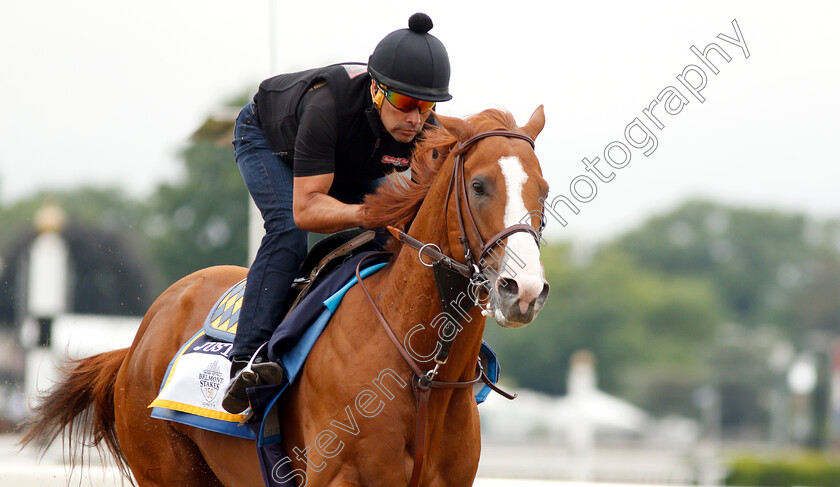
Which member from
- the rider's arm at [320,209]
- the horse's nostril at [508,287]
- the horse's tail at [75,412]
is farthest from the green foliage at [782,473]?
the horse's nostril at [508,287]

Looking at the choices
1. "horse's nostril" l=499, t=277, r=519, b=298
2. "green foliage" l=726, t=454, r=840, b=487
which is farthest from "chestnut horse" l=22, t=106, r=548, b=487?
"green foliage" l=726, t=454, r=840, b=487

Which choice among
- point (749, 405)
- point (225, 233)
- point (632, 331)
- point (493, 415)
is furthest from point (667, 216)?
point (225, 233)

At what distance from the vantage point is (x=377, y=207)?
4562mm

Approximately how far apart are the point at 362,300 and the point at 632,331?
276 feet

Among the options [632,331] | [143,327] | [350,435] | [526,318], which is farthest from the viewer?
[632,331]

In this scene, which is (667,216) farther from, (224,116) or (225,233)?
(224,116)

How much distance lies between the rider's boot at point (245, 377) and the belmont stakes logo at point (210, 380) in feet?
0.70

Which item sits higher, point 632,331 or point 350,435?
point 350,435

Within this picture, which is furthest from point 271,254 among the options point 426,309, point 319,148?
point 426,309

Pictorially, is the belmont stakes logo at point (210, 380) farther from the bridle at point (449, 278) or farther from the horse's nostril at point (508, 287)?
the horse's nostril at point (508, 287)

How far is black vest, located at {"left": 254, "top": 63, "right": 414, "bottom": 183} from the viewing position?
4.87 metres

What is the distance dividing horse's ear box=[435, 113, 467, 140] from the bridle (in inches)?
1.7

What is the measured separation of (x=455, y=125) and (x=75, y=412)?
3.97 meters

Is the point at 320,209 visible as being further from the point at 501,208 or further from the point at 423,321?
the point at 501,208
